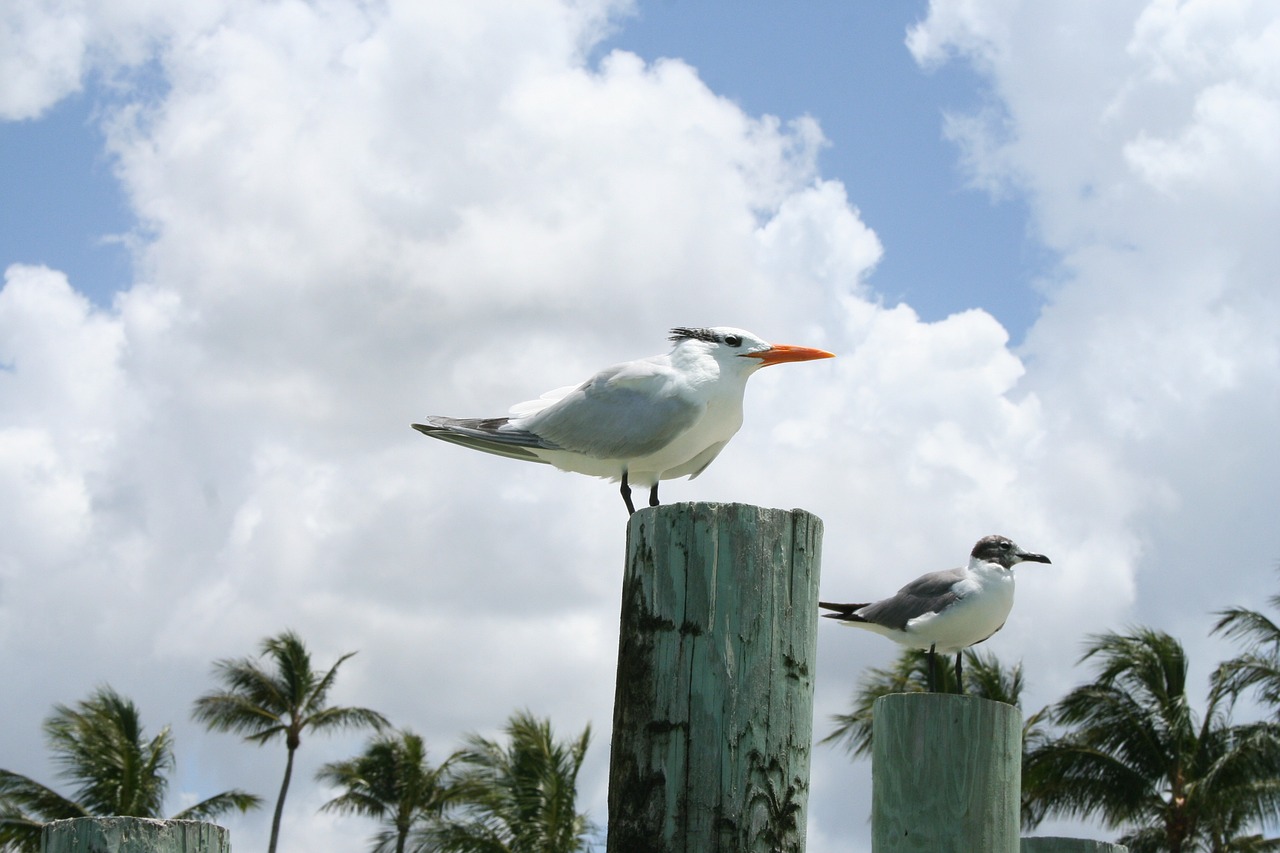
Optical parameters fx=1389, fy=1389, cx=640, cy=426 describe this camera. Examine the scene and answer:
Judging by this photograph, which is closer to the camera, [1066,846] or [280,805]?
[1066,846]

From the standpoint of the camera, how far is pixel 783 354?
7.07 metres

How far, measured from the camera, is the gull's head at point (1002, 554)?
26.8 feet

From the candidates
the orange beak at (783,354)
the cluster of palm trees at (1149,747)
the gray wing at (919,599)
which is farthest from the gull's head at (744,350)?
the cluster of palm trees at (1149,747)

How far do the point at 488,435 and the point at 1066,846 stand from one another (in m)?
3.55

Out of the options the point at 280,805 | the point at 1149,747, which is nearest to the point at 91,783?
the point at 280,805

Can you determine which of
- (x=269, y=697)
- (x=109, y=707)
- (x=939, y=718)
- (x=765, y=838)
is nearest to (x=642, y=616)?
(x=765, y=838)

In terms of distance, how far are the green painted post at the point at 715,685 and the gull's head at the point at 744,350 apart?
11.3 feet

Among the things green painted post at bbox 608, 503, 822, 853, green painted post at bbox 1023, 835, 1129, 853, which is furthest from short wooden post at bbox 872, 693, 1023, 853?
green painted post at bbox 608, 503, 822, 853

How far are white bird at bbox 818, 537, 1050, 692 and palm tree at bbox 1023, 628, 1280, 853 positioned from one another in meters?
15.7

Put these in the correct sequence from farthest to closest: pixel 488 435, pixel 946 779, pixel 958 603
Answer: pixel 958 603, pixel 488 435, pixel 946 779

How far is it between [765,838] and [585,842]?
22.9 meters

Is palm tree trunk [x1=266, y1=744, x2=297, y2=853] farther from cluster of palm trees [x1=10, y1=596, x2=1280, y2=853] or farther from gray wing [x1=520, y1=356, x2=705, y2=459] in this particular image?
gray wing [x1=520, y1=356, x2=705, y2=459]

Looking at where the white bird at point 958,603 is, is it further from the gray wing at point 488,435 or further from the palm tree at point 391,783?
the palm tree at point 391,783

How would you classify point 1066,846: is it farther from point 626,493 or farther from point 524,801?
point 524,801
